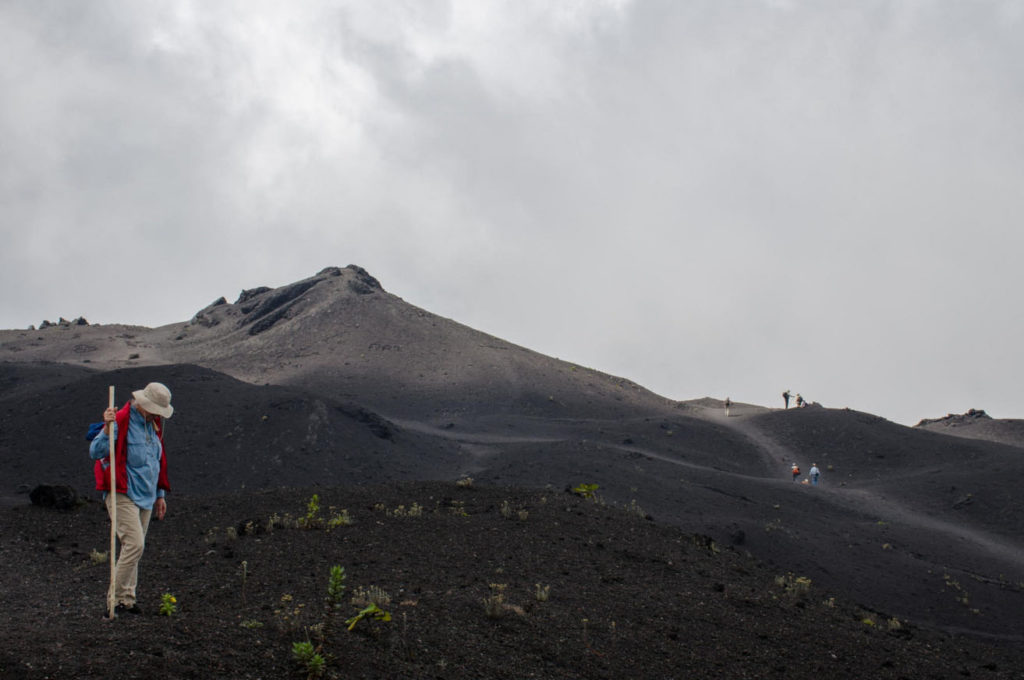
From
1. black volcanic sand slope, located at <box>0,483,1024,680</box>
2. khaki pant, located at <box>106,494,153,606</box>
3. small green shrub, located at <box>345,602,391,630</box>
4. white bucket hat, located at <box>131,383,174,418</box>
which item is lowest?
black volcanic sand slope, located at <box>0,483,1024,680</box>

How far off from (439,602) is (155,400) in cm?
407

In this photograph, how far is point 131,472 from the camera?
25.3 feet

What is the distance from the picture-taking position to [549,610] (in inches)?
396

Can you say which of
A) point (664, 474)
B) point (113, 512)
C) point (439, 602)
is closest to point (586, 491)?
point (439, 602)

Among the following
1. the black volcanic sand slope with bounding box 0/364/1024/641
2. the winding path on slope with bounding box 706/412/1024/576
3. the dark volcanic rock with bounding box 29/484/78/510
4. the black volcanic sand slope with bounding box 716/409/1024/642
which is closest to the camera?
the dark volcanic rock with bounding box 29/484/78/510

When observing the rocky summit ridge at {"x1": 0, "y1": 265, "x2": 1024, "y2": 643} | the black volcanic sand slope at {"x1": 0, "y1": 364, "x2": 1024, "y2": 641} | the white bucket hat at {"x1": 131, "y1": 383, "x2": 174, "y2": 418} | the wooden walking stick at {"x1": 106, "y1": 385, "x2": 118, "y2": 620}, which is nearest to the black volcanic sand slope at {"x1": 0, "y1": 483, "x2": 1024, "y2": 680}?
the wooden walking stick at {"x1": 106, "y1": 385, "x2": 118, "y2": 620}

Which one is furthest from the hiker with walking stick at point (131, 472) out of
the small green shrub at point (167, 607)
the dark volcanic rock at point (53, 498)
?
the dark volcanic rock at point (53, 498)

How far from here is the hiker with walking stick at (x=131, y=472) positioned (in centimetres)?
761

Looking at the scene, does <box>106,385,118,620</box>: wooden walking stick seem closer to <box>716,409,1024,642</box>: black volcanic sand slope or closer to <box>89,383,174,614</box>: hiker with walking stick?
<box>89,383,174,614</box>: hiker with walking stick

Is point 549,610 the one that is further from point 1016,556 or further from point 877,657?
point 1016,556

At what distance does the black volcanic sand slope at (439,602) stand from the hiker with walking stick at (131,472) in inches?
17.2

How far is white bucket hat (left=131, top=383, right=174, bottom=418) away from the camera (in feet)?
25.6

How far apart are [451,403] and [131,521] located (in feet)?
131

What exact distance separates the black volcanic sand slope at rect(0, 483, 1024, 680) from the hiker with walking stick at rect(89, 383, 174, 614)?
1.43ft
